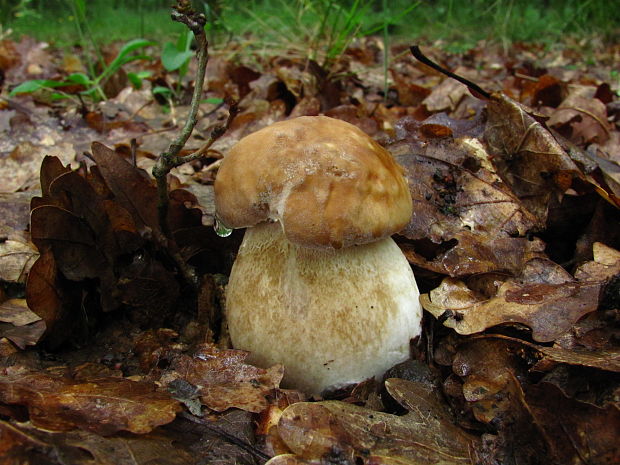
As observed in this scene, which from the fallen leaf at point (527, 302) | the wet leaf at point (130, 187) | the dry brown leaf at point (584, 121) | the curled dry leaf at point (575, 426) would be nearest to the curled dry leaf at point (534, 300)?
the fallen leaf at point (527, 302)

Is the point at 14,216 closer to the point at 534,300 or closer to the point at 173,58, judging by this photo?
the point at 173,58

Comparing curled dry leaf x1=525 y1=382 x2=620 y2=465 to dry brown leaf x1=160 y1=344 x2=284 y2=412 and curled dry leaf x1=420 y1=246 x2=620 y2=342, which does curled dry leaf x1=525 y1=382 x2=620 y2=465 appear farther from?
dry brown leaf x1=160 y1=344 x2=284 y2=412

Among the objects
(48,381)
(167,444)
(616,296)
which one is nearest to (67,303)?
(48,381)

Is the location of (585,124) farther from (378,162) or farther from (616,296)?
(378,162)

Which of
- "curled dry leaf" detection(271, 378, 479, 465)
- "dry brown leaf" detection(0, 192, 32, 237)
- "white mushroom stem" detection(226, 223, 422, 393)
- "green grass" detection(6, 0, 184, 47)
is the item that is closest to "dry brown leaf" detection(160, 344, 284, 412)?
"white mushroom stem" detection(226, 223, 422, 393)

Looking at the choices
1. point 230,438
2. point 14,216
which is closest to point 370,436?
point 230,438

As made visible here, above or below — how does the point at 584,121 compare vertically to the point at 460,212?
above

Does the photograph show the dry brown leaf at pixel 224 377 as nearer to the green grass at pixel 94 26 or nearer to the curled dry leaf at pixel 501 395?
the curled dry leaf at pixel 501 395
